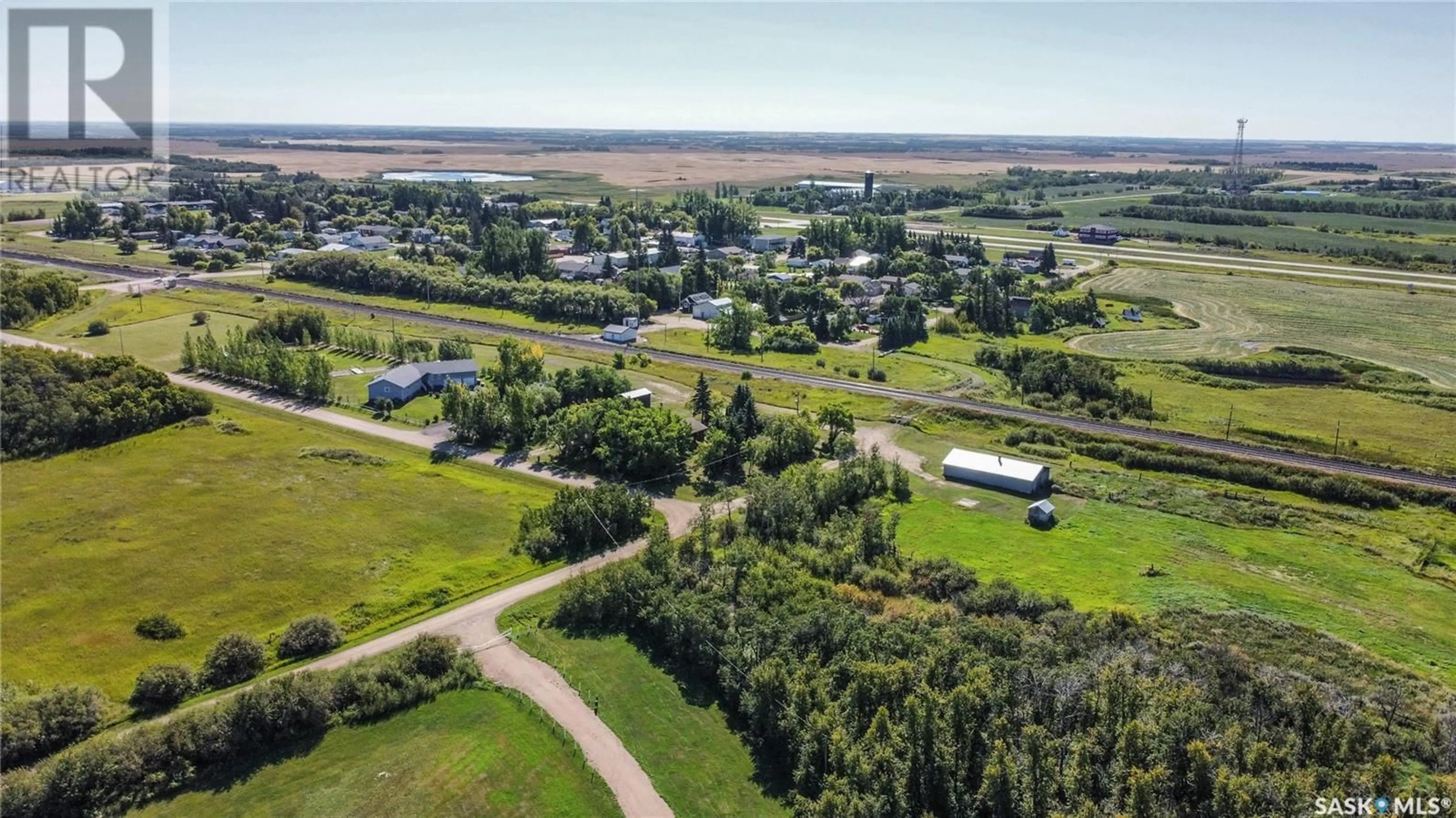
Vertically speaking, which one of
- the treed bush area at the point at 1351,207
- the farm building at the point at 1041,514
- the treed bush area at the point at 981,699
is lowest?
the treed bush area at the point at 981,699

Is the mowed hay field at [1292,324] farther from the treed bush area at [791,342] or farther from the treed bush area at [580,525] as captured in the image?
the treed bush area at [580,525]

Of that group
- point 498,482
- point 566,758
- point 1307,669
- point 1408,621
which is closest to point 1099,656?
point 1307,669

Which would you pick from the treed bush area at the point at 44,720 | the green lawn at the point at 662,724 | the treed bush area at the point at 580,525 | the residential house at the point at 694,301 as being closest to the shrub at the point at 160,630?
the treed bush area at the point at 44,720

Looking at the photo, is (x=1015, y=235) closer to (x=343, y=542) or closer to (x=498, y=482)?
(x=498, y=482)

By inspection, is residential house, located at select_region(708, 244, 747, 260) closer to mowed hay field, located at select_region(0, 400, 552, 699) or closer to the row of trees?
the row of trees

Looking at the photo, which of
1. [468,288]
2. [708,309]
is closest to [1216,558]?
[708,309]

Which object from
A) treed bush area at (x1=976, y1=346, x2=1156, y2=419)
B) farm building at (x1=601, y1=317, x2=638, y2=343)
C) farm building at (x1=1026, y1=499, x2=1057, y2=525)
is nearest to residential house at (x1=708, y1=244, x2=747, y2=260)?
farm building at (x1=601, y1=317, x2=638, y2=343)
